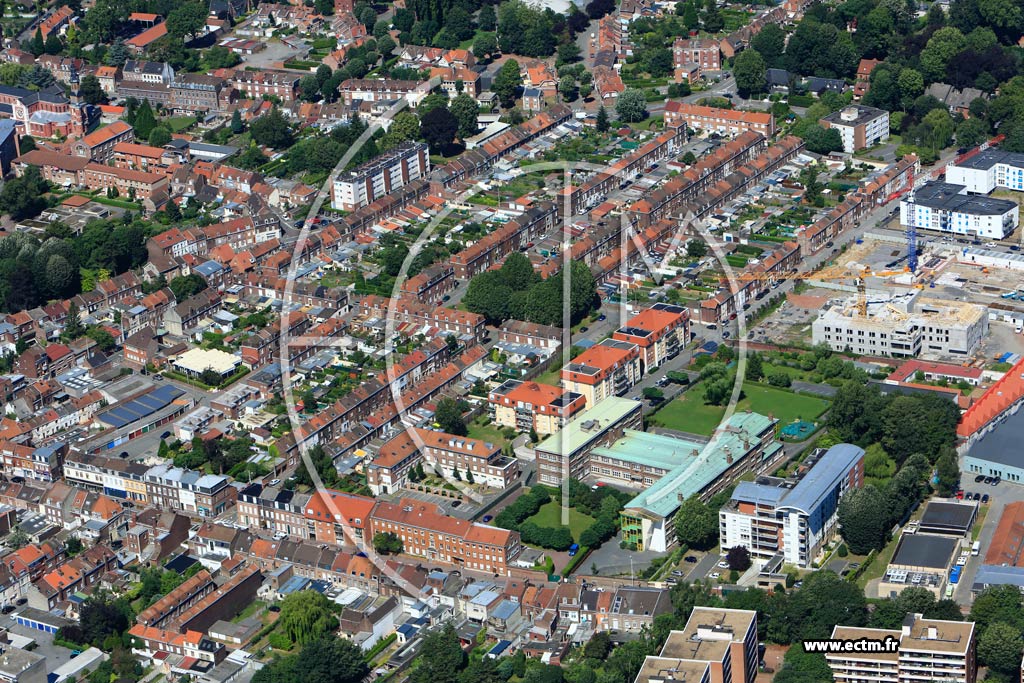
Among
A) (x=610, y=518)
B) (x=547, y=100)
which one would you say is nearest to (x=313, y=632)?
(x=610, y=518)

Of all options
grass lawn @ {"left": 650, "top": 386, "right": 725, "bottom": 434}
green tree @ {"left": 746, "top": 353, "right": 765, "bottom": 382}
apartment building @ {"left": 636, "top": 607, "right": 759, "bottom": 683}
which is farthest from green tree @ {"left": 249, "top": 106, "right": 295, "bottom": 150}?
apartment building @ {"left": 636, "top": 607, "right": 759, "bottom": 683}

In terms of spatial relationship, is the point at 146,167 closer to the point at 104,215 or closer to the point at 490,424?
the point at 104,215

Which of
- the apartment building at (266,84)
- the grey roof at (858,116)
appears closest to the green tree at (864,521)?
the grey roof at (858,116)

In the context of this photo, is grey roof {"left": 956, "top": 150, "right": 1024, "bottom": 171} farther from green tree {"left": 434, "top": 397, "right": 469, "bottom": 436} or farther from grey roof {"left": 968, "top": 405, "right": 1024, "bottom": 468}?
green tree {"left": 434, "top": 397, "right": 469, "bottom": 436}

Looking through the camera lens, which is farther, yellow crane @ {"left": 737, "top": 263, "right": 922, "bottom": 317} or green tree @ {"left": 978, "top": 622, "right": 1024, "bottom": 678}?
yellow crane @ {"left": 737, "top": 263, "right": 922, "bottom": 317}

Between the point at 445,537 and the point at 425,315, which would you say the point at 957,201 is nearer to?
the point at 425,315

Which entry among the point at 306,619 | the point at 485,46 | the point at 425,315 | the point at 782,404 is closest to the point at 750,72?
the point at 485,46
